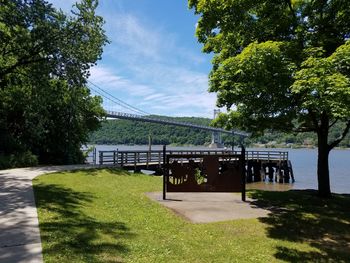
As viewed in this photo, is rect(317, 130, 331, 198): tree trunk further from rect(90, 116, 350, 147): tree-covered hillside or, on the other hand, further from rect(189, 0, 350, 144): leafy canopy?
rect(90, 116, 350, 147): tree-covered hillside

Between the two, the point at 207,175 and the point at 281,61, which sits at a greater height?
the point at 281,61

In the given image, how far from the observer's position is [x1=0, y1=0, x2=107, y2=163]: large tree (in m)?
17.5

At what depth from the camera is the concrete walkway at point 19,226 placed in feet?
18.7

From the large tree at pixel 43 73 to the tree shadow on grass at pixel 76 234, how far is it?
10.2 meters

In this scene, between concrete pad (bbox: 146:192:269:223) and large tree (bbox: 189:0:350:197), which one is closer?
large tree (bbox: 189:0:350:197)

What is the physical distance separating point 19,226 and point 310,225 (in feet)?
21.8

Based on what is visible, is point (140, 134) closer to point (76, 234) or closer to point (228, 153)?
point (228, 153)

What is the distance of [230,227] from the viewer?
8305mm

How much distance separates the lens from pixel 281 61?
8.69 meters

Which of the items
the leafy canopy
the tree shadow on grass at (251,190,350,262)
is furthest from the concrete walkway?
the leafy canopy

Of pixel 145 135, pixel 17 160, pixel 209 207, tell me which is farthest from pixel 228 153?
pixel 145 135

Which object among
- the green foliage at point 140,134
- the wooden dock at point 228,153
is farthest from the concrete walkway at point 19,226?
the green foliage at point 140,134

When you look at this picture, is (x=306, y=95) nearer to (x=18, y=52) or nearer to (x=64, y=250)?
(x=64, y=250)

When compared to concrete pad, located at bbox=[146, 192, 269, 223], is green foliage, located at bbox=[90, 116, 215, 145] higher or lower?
higher
